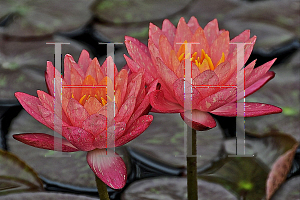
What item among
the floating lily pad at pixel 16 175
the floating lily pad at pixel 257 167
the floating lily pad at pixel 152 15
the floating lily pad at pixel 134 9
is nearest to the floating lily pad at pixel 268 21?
the floating lily pad at pixel 152 15

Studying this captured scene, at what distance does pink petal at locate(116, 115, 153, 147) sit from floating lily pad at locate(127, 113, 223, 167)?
0.34 m

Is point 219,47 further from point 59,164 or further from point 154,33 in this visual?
point 59,164

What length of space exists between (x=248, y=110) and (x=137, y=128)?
0.48 feet

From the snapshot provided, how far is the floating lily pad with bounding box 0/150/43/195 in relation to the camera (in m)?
0.61

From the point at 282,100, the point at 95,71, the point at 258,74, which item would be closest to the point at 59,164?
the point at 95,71

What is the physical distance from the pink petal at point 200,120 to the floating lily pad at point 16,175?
366mm

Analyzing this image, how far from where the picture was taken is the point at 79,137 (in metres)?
0.35

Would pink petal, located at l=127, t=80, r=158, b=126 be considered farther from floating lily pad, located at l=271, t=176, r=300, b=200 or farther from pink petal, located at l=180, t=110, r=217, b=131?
floating lily pad, located at l=271, t=176, r=300, b=200

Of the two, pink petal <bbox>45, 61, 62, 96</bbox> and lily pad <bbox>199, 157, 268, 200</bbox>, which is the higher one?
pink petal <bbox>45, 61, 62, 96</bbox>

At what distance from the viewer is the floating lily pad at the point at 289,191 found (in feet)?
1.92

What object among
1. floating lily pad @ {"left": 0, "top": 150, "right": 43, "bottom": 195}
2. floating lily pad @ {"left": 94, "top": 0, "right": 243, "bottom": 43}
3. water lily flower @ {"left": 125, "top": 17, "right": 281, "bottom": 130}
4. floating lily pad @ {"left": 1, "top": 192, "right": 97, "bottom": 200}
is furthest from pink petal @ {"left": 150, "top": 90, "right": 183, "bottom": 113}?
floating lily pad @ {"left": 94, "top": 0, "right": 243, "bottom": 43}

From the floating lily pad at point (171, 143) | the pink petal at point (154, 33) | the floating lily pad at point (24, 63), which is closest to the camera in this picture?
the pink petal at point (154, 33)

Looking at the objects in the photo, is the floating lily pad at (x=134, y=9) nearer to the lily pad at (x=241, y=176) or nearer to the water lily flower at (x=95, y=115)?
the lily pad at (x=241, y=176)

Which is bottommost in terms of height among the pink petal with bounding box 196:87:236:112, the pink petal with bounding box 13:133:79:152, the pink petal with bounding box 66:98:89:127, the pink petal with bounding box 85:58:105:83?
the pink petal with bounding box 13:133:79:152
